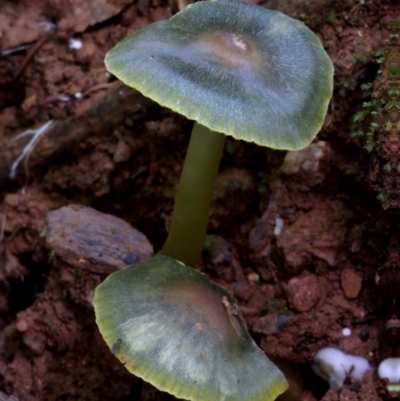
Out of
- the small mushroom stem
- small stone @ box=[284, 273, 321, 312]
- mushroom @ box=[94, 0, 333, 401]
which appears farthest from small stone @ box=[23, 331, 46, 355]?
small stone @ box=[284, 273, 321, 312]

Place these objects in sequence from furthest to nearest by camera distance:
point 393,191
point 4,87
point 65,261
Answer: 1. point 4,87
2. point 65,261
3. point 393,191

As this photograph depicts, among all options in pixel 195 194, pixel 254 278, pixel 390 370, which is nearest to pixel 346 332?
pixel 390 370

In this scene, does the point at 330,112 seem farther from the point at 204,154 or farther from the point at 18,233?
the point at 18,233

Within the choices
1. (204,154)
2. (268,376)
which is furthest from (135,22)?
(268,376)

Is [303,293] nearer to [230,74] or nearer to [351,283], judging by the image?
[351,283]

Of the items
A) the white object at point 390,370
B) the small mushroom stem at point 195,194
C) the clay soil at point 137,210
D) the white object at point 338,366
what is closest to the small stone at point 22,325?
the clay soil at point 137,210

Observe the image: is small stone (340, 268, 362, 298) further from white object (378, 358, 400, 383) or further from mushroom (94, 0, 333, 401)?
mushroom (94, 0, 333, 401)
